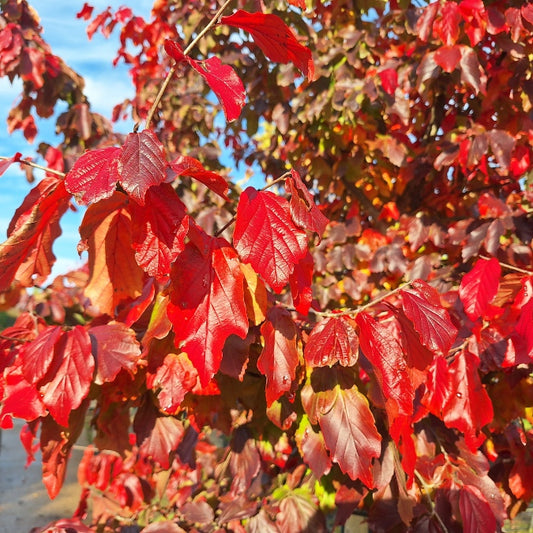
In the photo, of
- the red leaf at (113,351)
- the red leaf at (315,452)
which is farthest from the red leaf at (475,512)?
the red leaf at (113,351)

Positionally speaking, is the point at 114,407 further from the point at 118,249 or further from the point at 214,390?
the point at 118,249

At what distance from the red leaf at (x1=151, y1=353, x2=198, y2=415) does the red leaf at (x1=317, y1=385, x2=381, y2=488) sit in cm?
24

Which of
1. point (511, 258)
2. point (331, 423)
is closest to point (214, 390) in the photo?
point (331, 423)

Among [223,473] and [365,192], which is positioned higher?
[365,192]

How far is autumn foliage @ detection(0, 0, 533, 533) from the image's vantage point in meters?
0.75

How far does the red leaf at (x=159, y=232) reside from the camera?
0.71 m

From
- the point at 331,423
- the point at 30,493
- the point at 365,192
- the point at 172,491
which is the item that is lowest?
→ the point at 30,493

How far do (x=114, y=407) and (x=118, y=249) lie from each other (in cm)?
41

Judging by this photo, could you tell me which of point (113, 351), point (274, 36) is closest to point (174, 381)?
point (113, 351)

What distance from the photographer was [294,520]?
4.07 ft

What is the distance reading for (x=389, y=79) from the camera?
6.10ft

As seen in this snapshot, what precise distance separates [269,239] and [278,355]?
0.23 m

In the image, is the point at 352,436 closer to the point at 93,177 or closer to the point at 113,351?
the point at 113,351

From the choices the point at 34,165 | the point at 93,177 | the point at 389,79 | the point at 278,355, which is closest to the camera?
the point at 93,177
